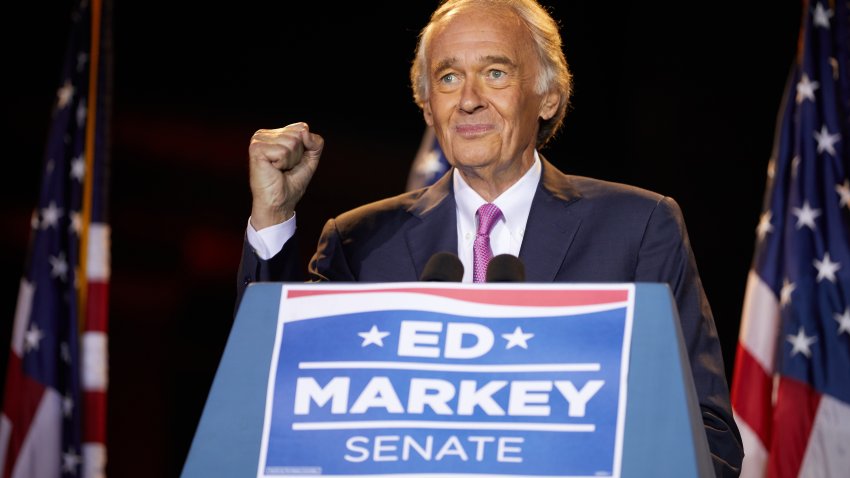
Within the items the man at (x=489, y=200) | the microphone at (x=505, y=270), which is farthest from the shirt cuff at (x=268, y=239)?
the microphone at (x=505, y=270)

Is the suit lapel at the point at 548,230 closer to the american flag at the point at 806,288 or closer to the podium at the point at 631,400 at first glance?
the podium at the point at 631,400

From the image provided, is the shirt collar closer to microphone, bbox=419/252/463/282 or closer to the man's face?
the man's face

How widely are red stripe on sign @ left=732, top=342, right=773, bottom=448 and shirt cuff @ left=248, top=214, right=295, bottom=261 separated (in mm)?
1725

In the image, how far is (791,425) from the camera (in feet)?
8.71

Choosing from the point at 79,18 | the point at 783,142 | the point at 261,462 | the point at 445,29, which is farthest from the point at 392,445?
the point at 79,18

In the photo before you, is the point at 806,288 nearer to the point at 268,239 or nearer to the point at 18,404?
the point at 268,239

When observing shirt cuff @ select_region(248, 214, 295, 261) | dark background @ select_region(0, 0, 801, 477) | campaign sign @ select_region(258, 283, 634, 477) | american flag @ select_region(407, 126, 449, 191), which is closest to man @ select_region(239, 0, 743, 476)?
shirt cuff @ select_region(248, 214, 295, 261)

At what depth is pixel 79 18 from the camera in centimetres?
325

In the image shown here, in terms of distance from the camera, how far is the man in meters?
1.51

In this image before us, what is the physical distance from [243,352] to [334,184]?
3185 mm

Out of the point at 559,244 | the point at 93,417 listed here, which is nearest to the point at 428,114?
the point at 559,244

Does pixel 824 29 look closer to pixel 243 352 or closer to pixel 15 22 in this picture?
pixel 243 352

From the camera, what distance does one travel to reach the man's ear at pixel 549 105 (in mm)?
1834

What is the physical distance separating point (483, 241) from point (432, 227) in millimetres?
121
